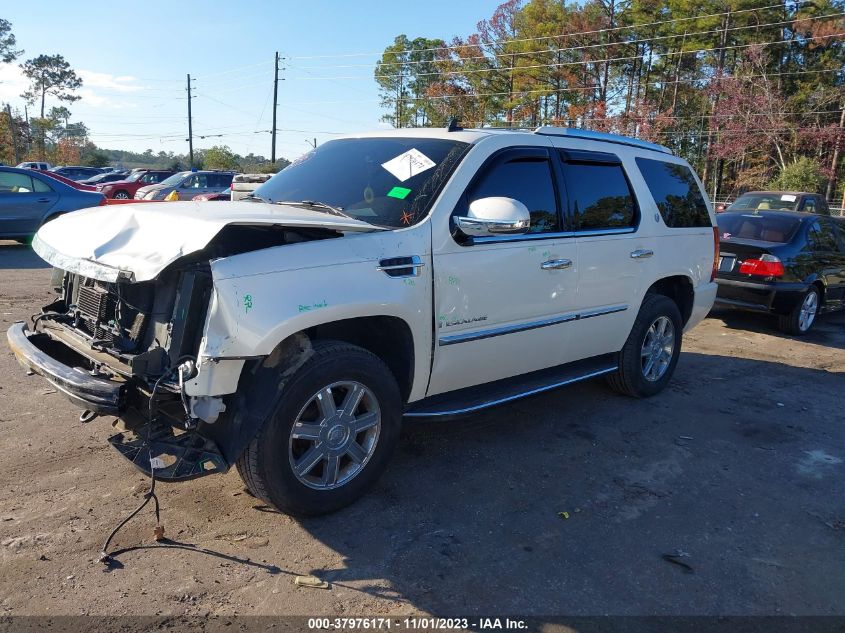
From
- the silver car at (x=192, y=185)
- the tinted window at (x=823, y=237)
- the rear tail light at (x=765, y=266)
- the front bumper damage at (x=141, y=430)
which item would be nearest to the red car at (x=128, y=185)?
the silver car at (x=192, y=185)

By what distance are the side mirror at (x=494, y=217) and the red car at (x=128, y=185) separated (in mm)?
24615

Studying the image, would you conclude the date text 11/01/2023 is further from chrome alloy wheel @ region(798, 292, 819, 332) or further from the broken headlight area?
chrome alloy wheel @ region(798, 292, 819, 332)

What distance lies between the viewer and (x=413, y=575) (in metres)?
3.10

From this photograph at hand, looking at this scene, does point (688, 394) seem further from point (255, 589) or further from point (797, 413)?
point (255, 589)

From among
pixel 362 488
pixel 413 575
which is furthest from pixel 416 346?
pixel 413 575

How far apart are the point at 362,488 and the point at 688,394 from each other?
12.1 ft

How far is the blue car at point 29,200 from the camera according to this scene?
1277 cm

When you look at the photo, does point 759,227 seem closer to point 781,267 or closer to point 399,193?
point 781,267

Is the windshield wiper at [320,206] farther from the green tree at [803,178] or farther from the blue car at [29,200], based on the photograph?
the green tree at [803,178]

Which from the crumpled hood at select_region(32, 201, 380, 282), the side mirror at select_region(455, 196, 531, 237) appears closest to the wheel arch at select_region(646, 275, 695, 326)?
the side mirror at select_region(455, 196, 531, 237)

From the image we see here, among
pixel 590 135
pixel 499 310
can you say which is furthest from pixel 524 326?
pixel 590 135

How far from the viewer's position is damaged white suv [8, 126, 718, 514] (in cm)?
309

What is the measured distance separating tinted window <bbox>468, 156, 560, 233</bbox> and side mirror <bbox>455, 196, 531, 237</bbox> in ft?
0.92

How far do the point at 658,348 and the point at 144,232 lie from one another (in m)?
4.36
